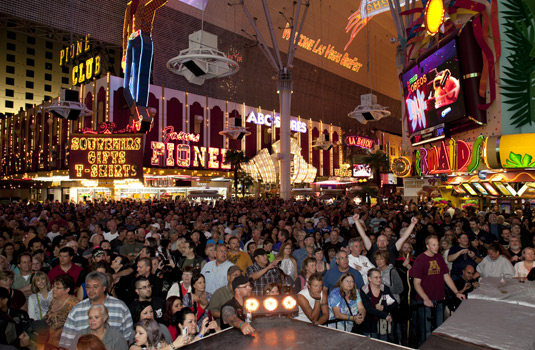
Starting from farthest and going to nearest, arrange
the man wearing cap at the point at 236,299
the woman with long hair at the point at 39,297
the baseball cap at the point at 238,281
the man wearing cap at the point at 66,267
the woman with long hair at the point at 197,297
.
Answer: the man wearing cap at the point at 66,267
the woman with long hair at the point at 197,297
the woman with long hair at the point at 39,297
the baseball cap at the point at 238,281
the man wearing cap at the point at 236,299

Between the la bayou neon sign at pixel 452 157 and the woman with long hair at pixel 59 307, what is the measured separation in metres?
16.1

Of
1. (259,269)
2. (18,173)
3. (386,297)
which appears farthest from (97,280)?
(18,173)

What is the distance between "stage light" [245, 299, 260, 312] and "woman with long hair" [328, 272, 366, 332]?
7.43ft

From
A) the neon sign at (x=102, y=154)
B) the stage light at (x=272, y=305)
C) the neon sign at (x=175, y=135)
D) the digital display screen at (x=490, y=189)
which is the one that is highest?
the neon sign at (x=175, y=135)

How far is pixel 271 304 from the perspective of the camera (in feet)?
11.0

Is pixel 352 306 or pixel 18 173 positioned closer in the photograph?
pixel 352 306

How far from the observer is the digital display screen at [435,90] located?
58.5ft

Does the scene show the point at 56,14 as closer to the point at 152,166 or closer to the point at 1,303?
the point at 152,166

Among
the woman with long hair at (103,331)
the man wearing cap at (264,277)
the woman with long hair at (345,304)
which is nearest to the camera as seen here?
the woman with long hair at (103,331)

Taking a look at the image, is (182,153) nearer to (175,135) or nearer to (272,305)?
(175,135)

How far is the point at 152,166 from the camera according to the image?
38875mm

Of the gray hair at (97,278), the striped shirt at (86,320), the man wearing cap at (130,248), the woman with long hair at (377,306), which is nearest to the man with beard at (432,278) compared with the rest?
the woman with long hair at (377,306)

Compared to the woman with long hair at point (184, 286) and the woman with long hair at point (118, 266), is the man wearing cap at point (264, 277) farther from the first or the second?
the woman with long hair at point (118, 266)

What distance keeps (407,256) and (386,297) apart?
2.51m
